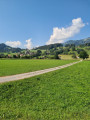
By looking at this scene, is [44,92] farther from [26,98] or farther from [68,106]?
[68,106]

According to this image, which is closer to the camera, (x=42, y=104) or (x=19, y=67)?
(x=42, y=104)

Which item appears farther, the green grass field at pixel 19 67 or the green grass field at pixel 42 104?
the green grass field at pixel 19 67

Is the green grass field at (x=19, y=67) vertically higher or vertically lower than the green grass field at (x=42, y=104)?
higher

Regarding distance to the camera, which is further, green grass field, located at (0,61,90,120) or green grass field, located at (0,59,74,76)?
green grass field, located at (0,59,74,76)

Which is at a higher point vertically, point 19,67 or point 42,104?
point 19,67

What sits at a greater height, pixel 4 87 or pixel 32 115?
pixel 4 87

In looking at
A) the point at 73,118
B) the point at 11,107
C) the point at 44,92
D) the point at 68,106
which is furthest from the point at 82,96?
the point at 11,107

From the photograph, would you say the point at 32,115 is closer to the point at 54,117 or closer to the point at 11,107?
the point at 54,117

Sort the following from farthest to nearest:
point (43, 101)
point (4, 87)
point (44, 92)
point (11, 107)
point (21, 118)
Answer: point (4, 87), point (44, 92), point (43, 101), point (11, 107), point (21, 118)

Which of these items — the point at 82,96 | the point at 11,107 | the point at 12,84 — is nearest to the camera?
the point at 11,107

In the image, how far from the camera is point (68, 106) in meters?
7.27

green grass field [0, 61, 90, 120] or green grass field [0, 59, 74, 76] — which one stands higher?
green grass field [0, 59, 74, 76]

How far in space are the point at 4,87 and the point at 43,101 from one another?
557cm

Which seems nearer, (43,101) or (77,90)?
(43,101)
